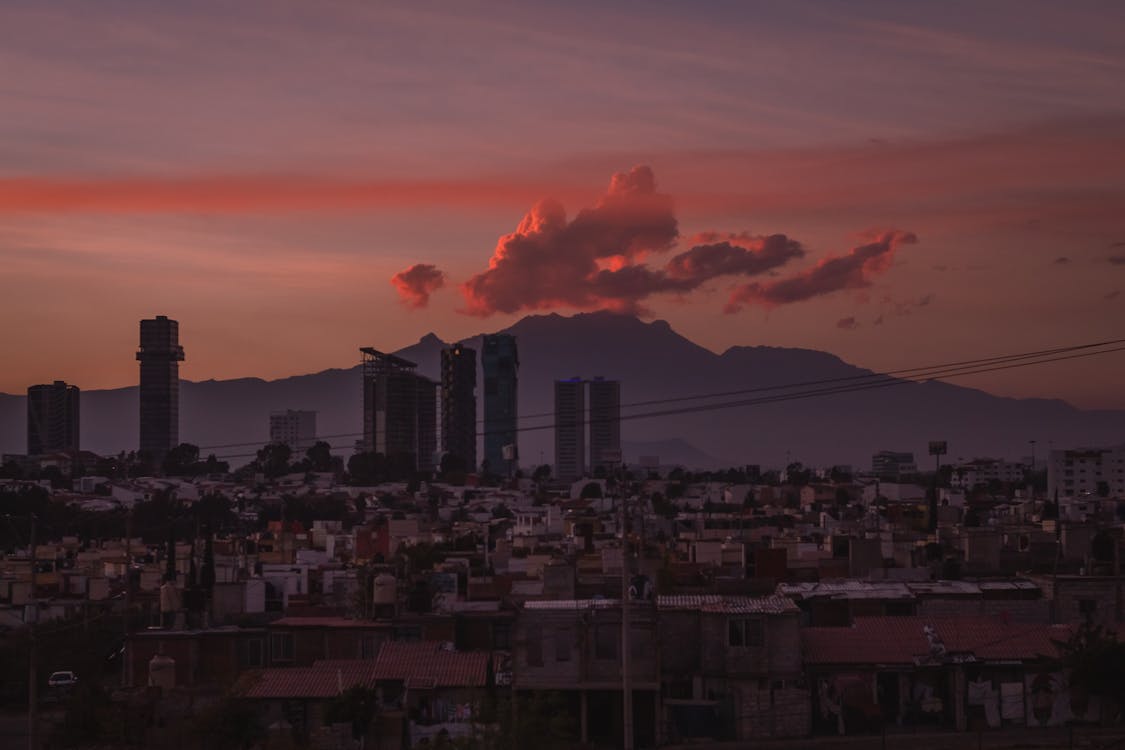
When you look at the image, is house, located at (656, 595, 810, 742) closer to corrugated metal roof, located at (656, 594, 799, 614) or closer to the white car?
corrugated metal roof, located at (656, 594, 799, 614)

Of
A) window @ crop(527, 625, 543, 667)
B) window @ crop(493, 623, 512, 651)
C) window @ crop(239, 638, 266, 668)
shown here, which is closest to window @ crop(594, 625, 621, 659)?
window @ crop(527, 625, 543, 667)

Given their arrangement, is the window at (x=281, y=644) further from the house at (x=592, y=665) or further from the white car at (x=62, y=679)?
the house at (x=592, y=665)

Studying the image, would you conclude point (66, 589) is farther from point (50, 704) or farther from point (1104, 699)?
point (1104, 699)

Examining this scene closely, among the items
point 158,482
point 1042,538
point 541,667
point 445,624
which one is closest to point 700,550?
point 1042,538

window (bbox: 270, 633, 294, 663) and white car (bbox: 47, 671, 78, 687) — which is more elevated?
window (bbox: 270, 633, 294, 663)

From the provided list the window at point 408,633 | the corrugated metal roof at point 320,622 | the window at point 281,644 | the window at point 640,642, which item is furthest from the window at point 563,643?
the window at point 281,644
